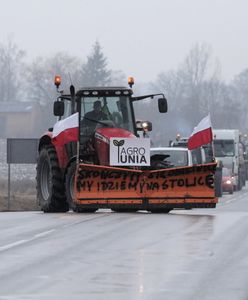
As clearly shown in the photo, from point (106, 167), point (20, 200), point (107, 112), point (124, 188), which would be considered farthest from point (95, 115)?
point (20, 200)

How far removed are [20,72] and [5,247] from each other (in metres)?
169

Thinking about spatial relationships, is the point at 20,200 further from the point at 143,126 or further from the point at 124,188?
the point at 124,188

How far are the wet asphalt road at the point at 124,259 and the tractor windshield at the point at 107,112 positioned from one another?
426 cm

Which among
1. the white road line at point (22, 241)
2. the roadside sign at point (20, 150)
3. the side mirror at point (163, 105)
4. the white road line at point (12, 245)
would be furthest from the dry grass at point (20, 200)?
the white road line at point (12, 245)

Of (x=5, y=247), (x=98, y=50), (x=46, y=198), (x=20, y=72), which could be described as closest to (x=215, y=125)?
(x=98, y=50)

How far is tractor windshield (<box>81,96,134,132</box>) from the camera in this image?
2345 centimetres

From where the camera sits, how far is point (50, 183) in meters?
23.6

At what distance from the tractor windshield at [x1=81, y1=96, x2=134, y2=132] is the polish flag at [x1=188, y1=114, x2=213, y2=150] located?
178 cm

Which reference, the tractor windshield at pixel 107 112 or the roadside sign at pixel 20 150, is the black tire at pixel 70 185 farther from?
the roadside sign at pixel 20 150

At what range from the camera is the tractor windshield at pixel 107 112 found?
2345 centimetres

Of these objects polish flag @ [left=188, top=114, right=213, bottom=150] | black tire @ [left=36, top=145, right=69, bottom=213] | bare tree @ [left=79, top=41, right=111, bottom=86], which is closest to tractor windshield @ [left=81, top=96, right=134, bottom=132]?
black tire @ [left=36, top=145, right=69, bottom=213]

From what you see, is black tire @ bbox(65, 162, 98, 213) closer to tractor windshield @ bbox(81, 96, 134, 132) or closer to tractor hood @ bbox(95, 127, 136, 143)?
tractor hood @ bbox(95, 127, 136, 143)

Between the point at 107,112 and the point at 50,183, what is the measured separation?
1.96m

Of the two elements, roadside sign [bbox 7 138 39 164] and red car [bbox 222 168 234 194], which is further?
red car [bbox 222 168 234 194]
